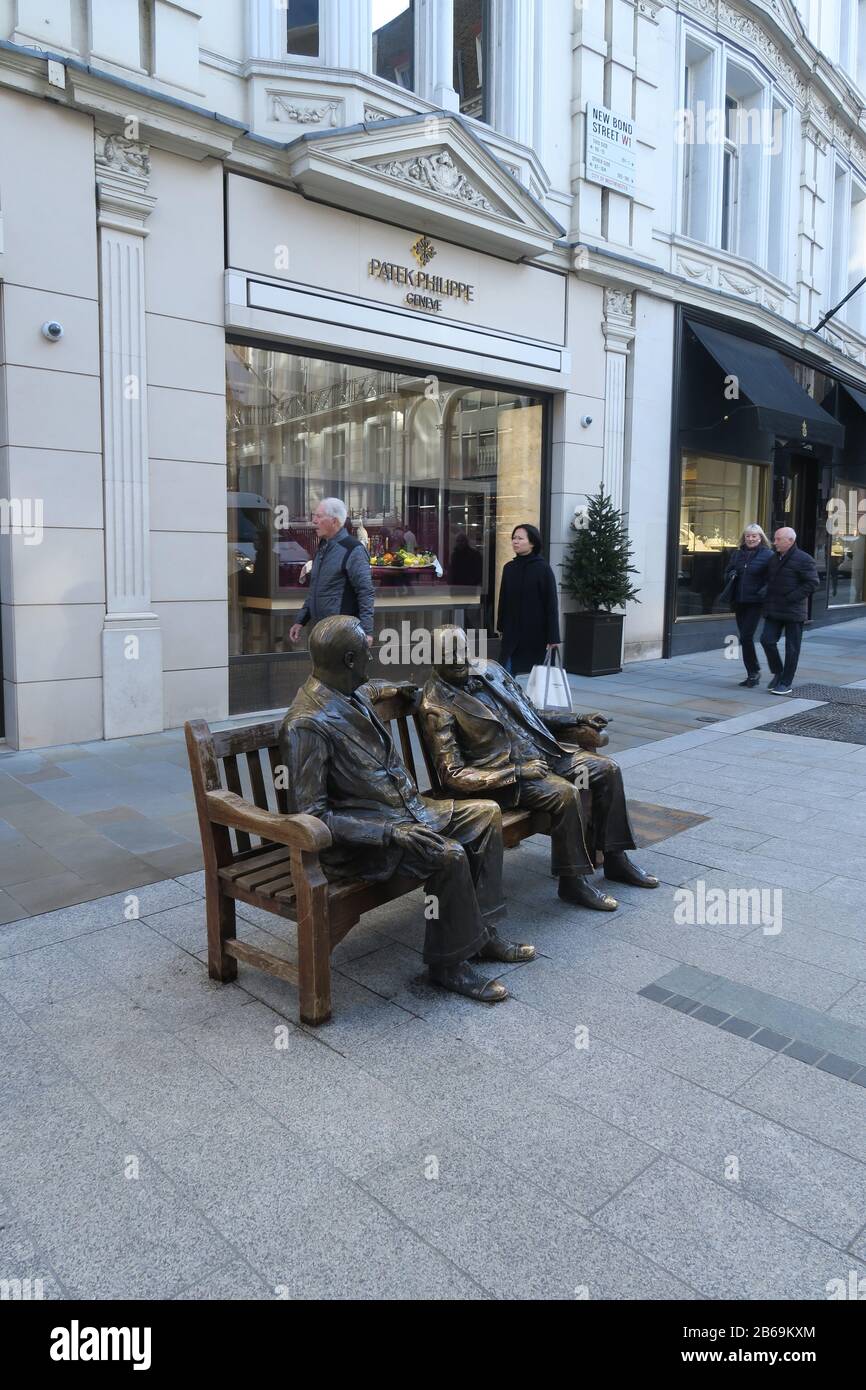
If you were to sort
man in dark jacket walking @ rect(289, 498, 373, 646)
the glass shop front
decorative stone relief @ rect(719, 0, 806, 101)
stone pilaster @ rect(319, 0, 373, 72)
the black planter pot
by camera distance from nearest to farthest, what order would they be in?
man in dark jacket walking @ rect(289, 498, 373, 646) < stone pilaster @ rect(319, 0, 373, 72) < the black planter pot < the glass shop front < decorative stone relief @ rect(719, 0, 806, 101)

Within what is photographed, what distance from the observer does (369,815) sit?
11.9 feet

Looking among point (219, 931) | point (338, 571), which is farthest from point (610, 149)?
point (219, 931)

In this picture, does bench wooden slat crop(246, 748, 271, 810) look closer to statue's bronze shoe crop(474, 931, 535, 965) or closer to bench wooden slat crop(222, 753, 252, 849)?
bench wooden slat crop(222, 753, 252, 849)

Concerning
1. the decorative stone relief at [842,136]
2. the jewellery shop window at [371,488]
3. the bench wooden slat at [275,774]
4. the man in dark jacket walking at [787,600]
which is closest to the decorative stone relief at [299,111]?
the jewellery shop window at [371,488]

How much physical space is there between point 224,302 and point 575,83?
6.46 meters

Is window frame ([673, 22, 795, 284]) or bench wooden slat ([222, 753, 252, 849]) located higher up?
window frame ([673, 22, 795, 284])

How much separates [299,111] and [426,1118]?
29.2 feet

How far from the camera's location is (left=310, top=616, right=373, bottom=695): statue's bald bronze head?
357cm

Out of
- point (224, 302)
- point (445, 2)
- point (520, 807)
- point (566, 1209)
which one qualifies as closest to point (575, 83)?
point (445, 2)

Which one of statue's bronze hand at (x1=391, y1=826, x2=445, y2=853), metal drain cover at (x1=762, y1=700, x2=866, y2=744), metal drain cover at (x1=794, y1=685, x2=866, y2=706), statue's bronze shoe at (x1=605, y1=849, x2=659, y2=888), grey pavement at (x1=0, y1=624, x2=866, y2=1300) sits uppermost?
statue's bronze hand at (x1=391, y1=826, x2=445, y2=853)

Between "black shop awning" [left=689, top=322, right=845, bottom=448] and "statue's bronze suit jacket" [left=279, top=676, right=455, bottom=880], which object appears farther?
"black shop awning" [left=689, top=322, right=845, bottom=448]

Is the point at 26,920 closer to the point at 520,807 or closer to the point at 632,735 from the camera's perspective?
the point at 520,807

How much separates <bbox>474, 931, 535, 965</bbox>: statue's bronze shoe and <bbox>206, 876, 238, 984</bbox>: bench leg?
1016 millimetres

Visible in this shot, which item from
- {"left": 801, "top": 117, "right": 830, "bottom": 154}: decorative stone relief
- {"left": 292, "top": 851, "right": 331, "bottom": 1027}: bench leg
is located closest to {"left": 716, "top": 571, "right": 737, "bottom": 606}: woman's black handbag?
{"left": 292, "top": 851, "right": 331, "bottom": 1027}: bench leg
